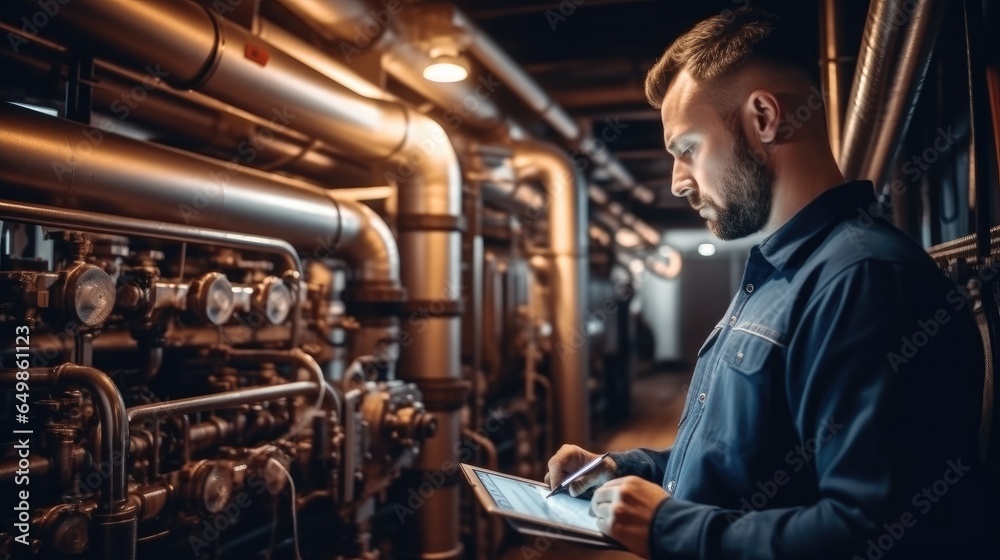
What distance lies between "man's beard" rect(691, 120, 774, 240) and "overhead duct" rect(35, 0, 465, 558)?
55.2 inches

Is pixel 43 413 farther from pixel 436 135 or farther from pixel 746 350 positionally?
pixel 436 135

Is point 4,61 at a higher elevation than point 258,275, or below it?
higher

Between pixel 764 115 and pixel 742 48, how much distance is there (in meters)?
0.13

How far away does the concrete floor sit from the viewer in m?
3.66

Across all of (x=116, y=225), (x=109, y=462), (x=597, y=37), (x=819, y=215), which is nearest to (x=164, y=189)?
(x=116, y=225)

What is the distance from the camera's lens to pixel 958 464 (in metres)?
0.80

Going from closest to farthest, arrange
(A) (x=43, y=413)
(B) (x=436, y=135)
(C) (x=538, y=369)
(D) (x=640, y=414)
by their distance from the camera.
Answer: (A) (x=43, y=413) → (B) (x=436, y=135) → (C) (x=538, y=369) → (D) (x=640, y=414)

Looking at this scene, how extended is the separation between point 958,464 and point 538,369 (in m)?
4.06

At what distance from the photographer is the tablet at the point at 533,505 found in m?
0.88

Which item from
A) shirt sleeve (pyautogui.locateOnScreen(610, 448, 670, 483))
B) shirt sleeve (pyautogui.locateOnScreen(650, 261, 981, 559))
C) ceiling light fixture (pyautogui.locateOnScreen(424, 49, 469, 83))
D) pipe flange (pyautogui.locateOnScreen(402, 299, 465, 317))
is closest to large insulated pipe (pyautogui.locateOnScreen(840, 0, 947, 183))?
shirt sleeve (pyautogui.locateOnScreen(650, 261, 981, 559))

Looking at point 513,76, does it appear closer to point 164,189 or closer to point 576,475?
point 164,189

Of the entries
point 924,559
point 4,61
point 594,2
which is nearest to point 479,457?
point 594,2

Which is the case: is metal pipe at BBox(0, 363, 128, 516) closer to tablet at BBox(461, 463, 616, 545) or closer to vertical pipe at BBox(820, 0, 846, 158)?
tablet at BBox(461, 463, 616, 545)

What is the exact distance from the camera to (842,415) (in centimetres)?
80
